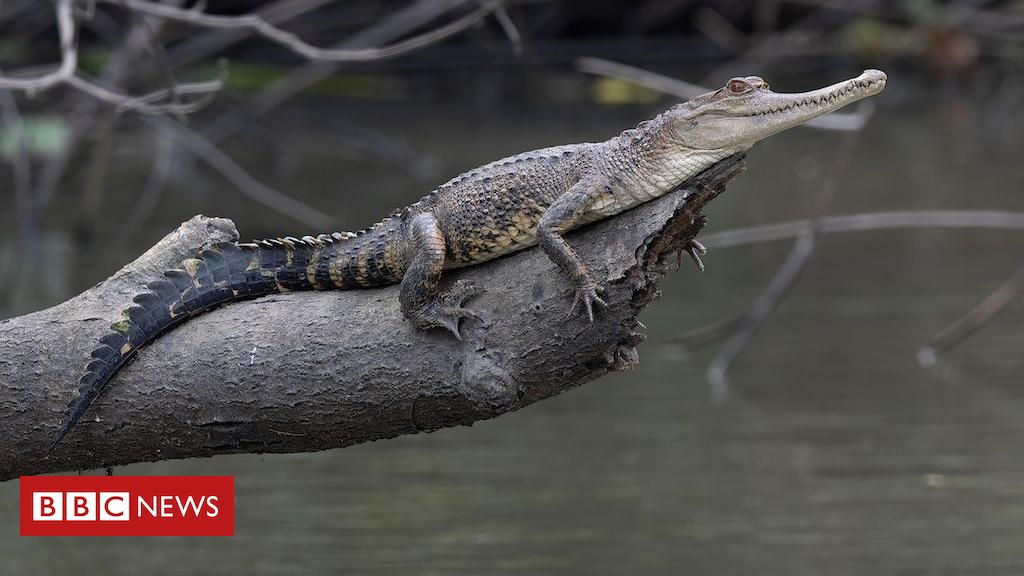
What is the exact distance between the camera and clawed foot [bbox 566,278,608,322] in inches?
140

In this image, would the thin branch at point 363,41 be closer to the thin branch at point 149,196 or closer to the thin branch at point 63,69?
the thin branch at point 149,196

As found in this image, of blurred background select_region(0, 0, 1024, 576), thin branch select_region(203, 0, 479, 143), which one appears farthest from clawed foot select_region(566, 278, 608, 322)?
thin branch select_region(203, 0, 479, 143)

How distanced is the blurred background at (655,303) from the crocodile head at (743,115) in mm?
Answer: 2074

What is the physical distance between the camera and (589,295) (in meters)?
3.56

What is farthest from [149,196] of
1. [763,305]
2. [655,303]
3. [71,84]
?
[763,305]

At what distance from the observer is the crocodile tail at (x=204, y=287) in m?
3.90

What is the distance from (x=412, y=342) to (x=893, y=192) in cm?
981

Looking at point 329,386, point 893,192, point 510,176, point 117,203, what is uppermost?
point 117,203

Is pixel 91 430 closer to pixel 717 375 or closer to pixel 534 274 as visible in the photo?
pixel 534 274

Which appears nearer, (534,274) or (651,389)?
(534,274)

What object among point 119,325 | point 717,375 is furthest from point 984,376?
point 119,325

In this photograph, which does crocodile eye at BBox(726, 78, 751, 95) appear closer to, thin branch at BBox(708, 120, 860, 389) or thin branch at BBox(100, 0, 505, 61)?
thin branch at BBox(708, 120, 860, 389)

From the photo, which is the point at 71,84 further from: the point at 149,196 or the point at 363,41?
the point at 363,41

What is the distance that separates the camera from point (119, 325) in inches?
155
